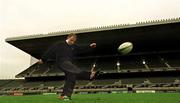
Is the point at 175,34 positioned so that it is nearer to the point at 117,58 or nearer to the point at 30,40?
the point at 117,58

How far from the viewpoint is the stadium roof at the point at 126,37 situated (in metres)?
40.1

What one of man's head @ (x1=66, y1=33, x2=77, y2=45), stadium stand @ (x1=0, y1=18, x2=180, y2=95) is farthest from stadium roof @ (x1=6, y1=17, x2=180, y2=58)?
man's head @ (x1=66, y1=33, x2=77, y2=45)

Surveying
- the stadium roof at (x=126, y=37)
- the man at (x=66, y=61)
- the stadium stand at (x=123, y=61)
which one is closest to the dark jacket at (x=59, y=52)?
the man at (x=66, y=61)

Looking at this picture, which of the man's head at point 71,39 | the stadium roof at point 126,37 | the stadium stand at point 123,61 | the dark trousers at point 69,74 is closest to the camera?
the dark trousers at point 69,74

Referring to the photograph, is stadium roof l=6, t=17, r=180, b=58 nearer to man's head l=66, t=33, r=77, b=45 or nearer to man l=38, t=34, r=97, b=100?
man's head l=66, t=33, r=77, b=45

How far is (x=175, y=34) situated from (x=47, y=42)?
64.7ft

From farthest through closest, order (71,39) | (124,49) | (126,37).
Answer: (126,37) < (124,49) < (71,39)

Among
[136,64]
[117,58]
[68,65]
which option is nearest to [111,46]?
[117,58]

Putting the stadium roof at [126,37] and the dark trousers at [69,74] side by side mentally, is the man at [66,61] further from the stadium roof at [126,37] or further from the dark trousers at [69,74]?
the stadium roof at [126,37]

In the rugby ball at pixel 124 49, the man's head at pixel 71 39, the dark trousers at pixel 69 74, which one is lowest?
the dark trousers at pixel 69 74

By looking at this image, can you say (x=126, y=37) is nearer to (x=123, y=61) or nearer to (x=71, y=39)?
(x=123, y=61)

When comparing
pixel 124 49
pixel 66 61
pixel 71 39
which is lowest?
pixel 66 61

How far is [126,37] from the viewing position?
43.5 meters

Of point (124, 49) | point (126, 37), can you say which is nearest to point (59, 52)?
point (124, 49)
